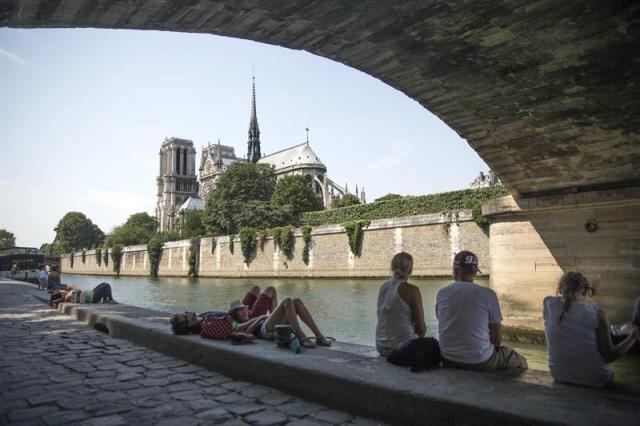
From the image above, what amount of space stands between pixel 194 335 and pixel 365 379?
269 centimetres

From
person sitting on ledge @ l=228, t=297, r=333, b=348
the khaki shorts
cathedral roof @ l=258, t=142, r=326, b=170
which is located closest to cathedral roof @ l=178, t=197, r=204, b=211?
cathedral roof @ l=258, t=142, r=326, b=170

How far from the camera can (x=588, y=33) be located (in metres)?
5.74

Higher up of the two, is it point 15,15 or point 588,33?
point 588,33

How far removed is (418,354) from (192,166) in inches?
4205

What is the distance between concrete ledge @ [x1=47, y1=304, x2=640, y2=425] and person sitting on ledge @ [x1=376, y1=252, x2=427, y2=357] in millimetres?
225

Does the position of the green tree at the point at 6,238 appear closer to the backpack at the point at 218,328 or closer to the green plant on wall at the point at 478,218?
the green plant on wall at the point at 478,218

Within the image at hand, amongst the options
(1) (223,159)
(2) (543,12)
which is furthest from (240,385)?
(1) (223,159)

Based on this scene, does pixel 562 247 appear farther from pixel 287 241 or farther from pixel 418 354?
pixel 287 241

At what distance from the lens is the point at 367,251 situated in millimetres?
30203

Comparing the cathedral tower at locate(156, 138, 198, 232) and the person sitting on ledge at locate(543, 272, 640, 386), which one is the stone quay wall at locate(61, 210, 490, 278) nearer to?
the person sitting on ledge at locate(543, 272, 640, 386)

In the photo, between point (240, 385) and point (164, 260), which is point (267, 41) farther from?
point (164, 260)

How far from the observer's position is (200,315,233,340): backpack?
489 cm

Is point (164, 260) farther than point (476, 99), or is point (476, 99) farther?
point (164, 260)

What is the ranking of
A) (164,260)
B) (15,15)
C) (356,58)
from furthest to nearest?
(164,260) → (356,58) → (15,15)
